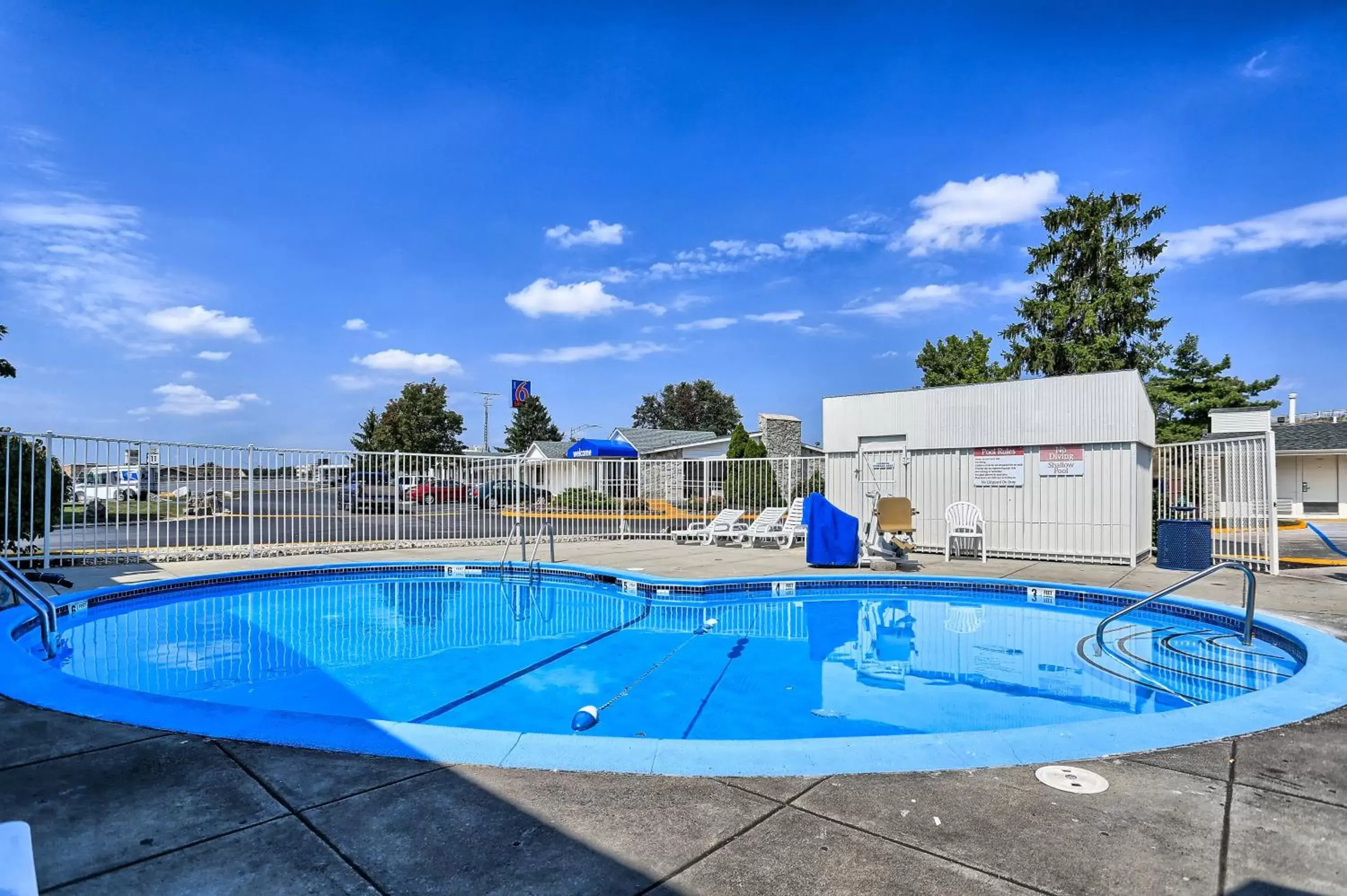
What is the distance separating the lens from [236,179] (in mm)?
12734

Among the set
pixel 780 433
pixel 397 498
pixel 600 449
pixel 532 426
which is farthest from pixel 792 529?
pixel 532 426

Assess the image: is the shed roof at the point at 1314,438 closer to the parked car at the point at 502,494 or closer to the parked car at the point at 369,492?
the parked car at the point at 502,494

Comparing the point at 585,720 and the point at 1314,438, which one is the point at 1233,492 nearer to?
the point at 585,720

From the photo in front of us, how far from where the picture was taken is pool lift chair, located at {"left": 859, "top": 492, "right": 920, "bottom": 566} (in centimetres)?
1143

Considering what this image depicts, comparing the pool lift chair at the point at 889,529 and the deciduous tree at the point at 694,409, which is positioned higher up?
the deciduous tree at the point at 694,409

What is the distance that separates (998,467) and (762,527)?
453 cm

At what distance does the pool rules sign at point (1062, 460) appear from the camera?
11.7m

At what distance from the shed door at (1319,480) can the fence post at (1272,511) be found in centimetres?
2264

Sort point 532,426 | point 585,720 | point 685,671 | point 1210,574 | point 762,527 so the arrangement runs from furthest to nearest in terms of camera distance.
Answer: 1. point 532,426
2. point 762,527
3. point 685,671
4. point 1210,574
5. point 585,720

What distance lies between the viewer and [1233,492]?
1062 centimetres

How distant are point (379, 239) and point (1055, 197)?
2366 cm

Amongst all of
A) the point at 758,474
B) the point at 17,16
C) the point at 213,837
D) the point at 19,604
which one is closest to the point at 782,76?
the point at 758,474

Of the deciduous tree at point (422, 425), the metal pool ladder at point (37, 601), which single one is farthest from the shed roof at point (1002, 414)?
the deciduous tree at point (422, 425)

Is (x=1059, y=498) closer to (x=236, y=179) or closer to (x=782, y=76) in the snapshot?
(x=782, y=76)
